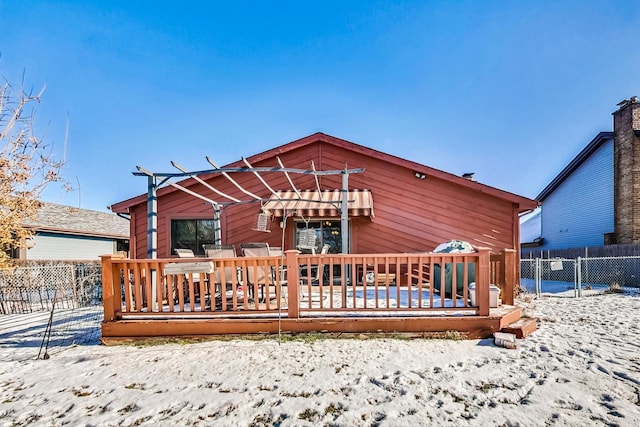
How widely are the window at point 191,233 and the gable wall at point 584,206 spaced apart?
18.0 meters

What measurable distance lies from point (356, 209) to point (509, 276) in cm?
396

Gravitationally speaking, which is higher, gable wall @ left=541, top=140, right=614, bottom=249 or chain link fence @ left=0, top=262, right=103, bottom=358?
gable wall @ left=541, top=140, right=614, bottom=249

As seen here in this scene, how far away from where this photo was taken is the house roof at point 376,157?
8.69m

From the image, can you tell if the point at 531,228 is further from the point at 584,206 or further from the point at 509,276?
the point at 509,276

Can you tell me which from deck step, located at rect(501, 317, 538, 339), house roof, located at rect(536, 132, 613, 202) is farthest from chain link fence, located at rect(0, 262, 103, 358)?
house roof, located at rect(536, 132, 613, 202)

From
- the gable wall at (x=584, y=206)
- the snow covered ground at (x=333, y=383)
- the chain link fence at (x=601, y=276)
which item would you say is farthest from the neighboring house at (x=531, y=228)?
the snow covered ground at (x=333, y=383)

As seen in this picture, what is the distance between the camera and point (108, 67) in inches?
460

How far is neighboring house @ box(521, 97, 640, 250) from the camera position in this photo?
13.2 metres

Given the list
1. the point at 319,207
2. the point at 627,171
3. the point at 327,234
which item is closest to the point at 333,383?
the point at 319,207

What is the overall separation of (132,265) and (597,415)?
5.78m

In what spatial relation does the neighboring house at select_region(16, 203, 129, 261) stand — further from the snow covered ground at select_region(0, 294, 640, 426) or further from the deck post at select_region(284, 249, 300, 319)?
the deck post at select_region(284, 249, 300, 319)

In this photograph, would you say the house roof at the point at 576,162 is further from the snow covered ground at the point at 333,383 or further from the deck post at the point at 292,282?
the deck post at the point at 292,282

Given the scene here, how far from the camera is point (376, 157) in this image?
9.48 metres

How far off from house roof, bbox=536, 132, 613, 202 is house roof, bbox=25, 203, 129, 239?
81.7 ft
